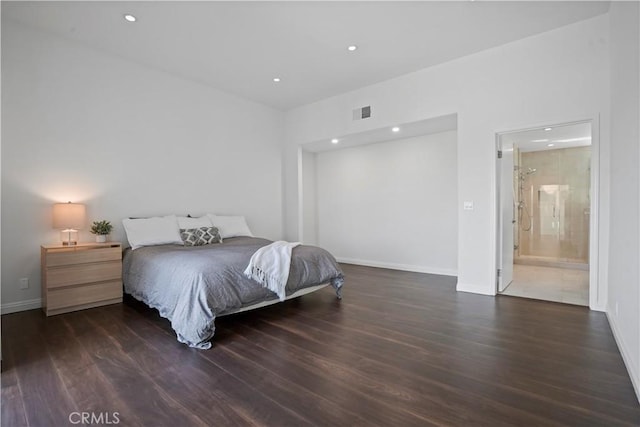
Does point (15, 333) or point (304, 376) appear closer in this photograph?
point (304, 376)

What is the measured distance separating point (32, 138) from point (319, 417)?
13.7 ft

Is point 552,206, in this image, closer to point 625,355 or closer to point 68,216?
point 625,355

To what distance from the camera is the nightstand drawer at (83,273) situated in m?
3.29

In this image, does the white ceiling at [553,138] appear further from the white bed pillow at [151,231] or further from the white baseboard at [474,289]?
the white bed pillow at [151,231]

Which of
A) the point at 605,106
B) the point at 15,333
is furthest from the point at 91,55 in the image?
the point at 605,106

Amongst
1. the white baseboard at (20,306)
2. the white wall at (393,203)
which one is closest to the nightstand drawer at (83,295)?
the white baseboard at (20,306)

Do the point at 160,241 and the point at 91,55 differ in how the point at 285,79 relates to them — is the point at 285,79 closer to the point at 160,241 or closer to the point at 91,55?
the point at 91,55

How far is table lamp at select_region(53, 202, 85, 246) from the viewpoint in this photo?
3.47 m

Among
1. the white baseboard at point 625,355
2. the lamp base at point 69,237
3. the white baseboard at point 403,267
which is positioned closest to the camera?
the white baseboard at point 625,355

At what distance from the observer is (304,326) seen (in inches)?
117

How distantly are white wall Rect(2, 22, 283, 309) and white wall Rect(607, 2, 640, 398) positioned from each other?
4.95m

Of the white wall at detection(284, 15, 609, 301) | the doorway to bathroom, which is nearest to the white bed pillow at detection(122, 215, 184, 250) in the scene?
the white wall at detection(284, 15, 609, 301)

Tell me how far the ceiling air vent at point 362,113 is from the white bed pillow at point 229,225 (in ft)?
8.45

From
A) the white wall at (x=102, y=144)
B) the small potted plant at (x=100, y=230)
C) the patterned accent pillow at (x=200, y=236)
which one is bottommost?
the patterned accent pillow at (x=200, y=236)
